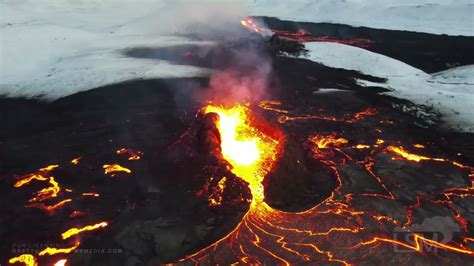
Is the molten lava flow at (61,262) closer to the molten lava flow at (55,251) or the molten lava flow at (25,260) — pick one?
the molten lava flow at (55,251)

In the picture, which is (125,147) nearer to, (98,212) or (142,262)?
(98,212)

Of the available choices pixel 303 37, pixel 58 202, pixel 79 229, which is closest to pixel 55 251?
pixel 79 229

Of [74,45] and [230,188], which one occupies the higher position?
[74,45]

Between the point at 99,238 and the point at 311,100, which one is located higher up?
the point at 311,100

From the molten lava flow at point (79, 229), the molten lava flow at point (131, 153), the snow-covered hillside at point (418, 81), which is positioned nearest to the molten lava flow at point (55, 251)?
the molten lava flow at point (79, 229)

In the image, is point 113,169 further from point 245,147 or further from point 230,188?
point 245,147

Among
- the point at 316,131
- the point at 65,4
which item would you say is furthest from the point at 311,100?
the point at 65,4

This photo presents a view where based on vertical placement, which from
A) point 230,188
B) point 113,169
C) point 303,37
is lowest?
point 113,169
